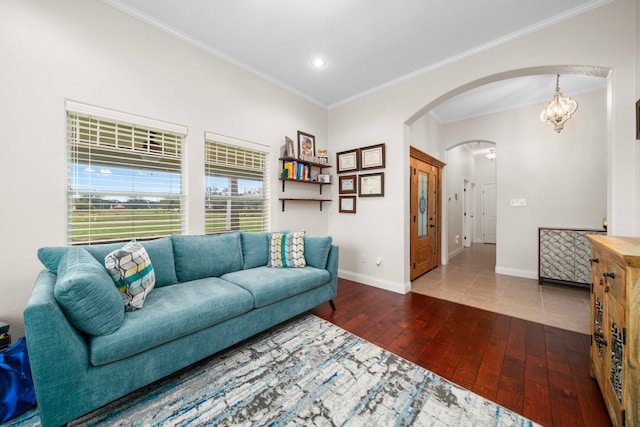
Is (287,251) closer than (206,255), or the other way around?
(206,255)

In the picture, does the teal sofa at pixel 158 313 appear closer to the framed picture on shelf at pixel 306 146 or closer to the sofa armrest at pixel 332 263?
the sofa armrest at pixel 332 263

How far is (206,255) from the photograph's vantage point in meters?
2.32

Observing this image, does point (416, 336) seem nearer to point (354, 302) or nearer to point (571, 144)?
point (354, 302)

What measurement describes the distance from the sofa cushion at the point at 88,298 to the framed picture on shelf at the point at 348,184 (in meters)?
3.09

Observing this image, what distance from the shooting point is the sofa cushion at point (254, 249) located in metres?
2.62

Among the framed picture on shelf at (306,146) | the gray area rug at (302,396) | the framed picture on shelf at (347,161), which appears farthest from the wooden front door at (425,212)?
the gray area rug at (302,396)

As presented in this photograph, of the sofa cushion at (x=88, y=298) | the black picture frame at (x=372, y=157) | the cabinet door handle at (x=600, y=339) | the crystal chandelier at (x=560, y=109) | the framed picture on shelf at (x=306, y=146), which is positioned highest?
the crystal chandelier at (x=560, y=109)

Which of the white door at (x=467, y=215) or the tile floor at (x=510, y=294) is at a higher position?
the white door at (x=467, y=215)

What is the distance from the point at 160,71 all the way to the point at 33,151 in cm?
126

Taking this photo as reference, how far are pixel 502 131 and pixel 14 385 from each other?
6.26m

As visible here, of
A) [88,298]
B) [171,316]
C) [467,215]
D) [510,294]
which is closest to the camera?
[88,298]

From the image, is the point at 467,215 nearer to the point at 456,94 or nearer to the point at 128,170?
the point at 456,94

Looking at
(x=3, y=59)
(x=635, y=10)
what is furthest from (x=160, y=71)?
(x=635, y=10)

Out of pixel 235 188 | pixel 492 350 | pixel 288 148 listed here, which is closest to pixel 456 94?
pixel 288 148
